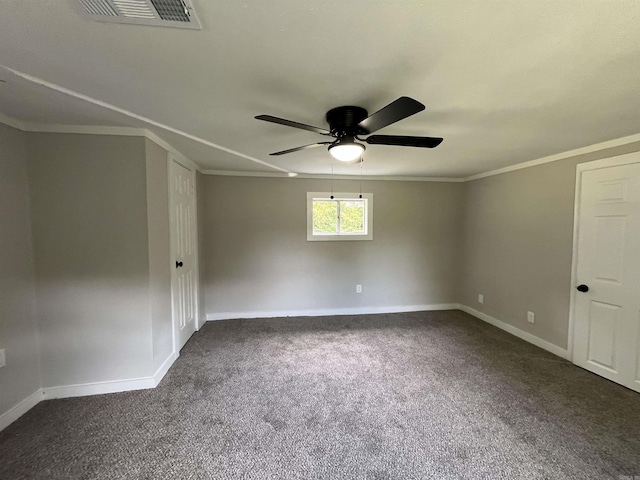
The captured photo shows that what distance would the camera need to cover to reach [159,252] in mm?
2463

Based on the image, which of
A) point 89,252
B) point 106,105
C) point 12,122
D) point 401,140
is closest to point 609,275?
point 401,140

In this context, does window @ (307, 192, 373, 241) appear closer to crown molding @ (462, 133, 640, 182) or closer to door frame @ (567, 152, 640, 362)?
crown molding @ (462, 133, 640, 182)

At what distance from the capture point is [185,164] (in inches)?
123

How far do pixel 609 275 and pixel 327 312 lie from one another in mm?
3224

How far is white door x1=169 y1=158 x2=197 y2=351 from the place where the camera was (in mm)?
2822

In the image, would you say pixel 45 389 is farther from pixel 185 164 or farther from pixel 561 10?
pixel 561 10

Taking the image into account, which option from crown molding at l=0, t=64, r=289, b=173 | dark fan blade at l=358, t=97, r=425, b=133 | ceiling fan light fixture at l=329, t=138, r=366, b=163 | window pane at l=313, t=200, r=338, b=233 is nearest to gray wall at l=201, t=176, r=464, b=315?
window pane at l=313, t=200, r=338, b=233

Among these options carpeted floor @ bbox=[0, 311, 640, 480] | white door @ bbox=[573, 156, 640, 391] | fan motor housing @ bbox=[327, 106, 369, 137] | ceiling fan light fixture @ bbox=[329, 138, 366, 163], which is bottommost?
carpeted floor @ bbox=[0, 311, 640, 480]

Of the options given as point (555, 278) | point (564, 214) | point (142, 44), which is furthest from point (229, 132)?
point (555, 278)

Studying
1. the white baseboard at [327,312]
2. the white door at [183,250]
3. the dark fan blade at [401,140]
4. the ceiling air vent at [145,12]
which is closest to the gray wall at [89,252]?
the white door at [183,250]

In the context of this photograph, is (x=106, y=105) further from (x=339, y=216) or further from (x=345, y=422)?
(x=339, y=216)

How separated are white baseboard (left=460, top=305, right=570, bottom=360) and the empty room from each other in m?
0.03

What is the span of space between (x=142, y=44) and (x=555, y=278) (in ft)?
13.3

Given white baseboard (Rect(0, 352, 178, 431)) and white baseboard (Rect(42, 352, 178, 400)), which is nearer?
white baseboard (Rect(0, 352, 178, 431))
